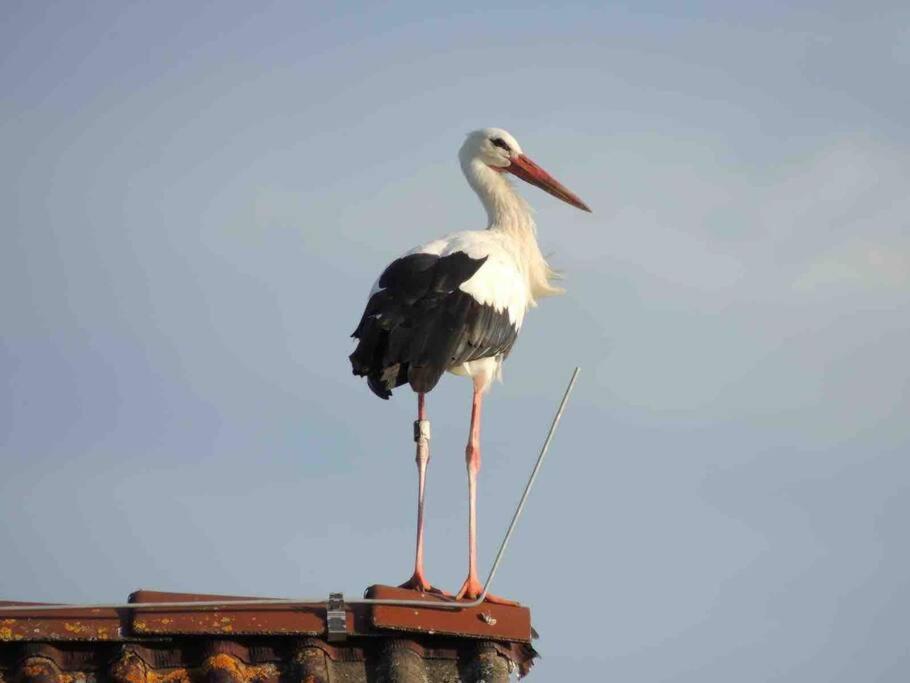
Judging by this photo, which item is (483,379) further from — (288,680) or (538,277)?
(288,680)

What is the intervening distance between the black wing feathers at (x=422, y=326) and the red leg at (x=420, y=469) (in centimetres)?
33

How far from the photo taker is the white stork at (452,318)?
35.3 ft

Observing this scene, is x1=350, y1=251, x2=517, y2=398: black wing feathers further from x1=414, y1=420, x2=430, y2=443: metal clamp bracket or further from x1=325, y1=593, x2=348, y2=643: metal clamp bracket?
x1=325, y1=593, x2=348, y2=643: metal clamp bracket

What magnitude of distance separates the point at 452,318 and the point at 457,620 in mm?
3744

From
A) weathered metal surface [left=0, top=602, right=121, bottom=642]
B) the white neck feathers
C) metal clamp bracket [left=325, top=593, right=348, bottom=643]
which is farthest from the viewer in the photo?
the white neck feathers

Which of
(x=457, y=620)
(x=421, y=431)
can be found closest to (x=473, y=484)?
(x=421, y=431)

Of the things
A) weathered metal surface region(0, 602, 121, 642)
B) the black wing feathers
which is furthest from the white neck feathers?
weathered metal surface region(0, 602, 121, 642)

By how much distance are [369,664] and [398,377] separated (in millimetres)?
3642

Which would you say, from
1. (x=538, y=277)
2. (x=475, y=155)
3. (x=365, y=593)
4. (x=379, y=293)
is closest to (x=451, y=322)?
(x=379, y=293)

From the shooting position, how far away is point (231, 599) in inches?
285

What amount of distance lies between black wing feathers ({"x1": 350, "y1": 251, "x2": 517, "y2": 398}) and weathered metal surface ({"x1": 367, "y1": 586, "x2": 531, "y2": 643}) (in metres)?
3.07

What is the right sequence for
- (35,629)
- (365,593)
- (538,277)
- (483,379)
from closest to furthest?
1. (35,629)
2. (365,593)
3. (483,379)
4. (538,277)

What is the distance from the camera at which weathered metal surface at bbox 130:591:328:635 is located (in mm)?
7164

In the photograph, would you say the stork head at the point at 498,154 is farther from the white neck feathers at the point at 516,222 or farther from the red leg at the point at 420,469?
the red leg at the point at 420,469
